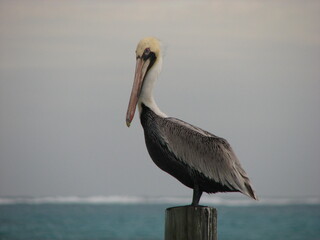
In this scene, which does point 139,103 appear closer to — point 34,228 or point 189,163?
point 189,163

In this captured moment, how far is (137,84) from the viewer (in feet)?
24.6

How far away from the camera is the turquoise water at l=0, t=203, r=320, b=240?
110ft

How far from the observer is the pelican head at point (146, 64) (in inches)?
297

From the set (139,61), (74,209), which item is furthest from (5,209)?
(139,61)

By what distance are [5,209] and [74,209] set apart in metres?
5.08

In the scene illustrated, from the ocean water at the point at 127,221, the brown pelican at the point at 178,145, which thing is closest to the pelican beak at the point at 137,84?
the brown pelican at the point at 178,145

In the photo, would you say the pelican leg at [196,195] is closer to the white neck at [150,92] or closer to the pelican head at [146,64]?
the white neck at [150,92]

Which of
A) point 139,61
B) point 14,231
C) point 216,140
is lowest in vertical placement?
point 14,231

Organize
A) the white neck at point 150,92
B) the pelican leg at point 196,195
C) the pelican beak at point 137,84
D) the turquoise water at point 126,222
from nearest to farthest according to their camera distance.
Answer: the pelican leg at point 196,195, the pelican beak at point 137,84, the white neck at point 150,92, the turquoise water at point 126,222

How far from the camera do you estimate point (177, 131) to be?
7523mm

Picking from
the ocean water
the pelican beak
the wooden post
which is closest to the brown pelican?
the pelican beak

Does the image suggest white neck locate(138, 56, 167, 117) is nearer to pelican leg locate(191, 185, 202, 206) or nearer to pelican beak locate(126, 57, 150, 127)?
pelican beak locate(126, 57, 150, 127)

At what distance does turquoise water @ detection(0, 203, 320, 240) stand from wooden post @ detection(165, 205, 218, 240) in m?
24.7

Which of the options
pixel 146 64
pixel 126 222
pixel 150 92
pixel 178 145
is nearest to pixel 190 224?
pixel 178 145
